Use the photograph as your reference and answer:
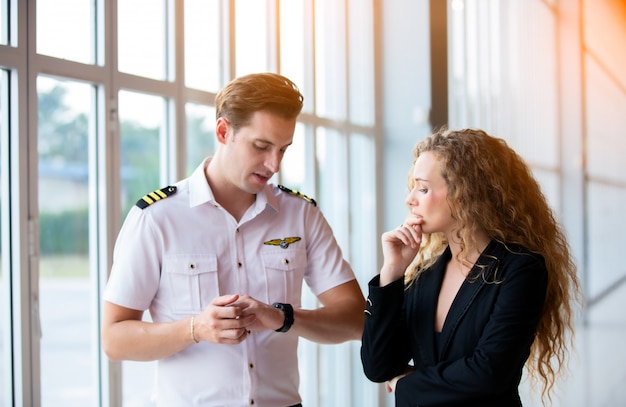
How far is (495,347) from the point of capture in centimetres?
171

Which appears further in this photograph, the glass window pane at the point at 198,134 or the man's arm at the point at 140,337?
the glass window pane at the point at 198,134

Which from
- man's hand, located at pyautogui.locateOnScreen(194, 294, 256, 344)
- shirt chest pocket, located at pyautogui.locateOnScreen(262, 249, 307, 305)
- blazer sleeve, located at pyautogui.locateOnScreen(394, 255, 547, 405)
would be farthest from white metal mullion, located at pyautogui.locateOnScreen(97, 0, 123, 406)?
blazer sleeve, located at pyautogui.locateOnScreen(394, 255, 547, 405)

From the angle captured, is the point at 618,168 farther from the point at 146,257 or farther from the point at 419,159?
the point at 146,257

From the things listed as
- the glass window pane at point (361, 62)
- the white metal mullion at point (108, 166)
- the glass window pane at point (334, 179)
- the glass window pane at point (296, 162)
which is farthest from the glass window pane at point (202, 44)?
the glass window pane at point (361, 62)

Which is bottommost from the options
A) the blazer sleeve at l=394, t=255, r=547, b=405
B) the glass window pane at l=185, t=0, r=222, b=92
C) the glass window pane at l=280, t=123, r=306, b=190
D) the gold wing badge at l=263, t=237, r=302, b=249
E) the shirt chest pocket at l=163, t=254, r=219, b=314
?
the blazer sleeve at l=394, t=255, r=547, b=405

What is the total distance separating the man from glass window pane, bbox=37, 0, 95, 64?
0.76 metres

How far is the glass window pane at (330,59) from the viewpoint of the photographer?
4.27 m

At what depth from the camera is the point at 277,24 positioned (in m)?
3.65

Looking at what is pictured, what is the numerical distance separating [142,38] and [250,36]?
0.84m

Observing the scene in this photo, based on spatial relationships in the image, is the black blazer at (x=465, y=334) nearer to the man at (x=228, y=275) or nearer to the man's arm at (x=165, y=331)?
the man at (x=228, y=275)

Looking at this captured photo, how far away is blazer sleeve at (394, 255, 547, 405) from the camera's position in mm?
1709

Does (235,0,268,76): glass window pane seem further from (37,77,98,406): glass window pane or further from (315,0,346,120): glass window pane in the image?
(37,77,98,406): glass window pane

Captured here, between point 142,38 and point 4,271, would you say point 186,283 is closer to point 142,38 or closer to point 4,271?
point 4,271

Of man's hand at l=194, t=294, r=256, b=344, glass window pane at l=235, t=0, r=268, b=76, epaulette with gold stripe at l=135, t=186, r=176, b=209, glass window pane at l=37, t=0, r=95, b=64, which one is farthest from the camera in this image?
glass window pane at l=235, t=0, r=268, b=76
